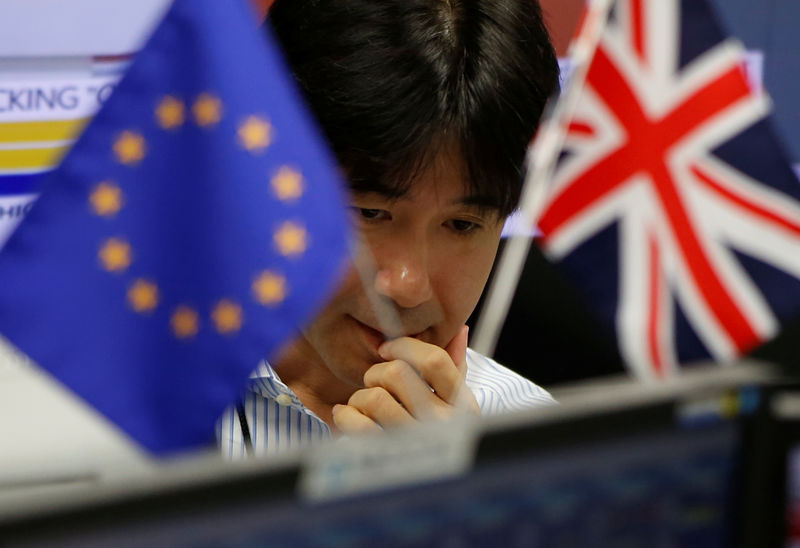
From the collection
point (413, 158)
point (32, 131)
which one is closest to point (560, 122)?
point (413, 158)

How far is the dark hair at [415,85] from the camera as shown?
134cm

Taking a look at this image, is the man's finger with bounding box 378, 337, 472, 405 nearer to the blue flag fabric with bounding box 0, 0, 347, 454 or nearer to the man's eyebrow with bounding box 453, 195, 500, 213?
the man's eyebrow with bounding box 453, 195, 500, 213

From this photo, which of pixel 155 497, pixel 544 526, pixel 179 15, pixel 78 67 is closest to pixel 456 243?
pixel 179 15

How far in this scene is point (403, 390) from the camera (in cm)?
142

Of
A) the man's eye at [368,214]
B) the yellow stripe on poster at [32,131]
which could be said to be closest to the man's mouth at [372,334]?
the man's eye at [368,214]

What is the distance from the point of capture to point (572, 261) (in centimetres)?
105

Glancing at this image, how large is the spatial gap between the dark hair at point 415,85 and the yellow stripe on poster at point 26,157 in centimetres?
109

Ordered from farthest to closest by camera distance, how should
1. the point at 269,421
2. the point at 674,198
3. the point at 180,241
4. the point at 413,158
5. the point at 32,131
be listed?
the point at 32,131 < the point at 269,421 < the point at 413,158 < the point at 674,198 < the point at 180,241

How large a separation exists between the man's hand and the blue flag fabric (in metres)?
0.58

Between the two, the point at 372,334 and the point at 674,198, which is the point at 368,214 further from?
the point at 674,198

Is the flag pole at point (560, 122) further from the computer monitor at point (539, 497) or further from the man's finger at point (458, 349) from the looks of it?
the man's finger at point (458, 349)

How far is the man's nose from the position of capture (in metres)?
1.38

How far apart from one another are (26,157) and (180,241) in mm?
1680

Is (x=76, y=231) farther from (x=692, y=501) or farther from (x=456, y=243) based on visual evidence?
(x=456, y=243)
